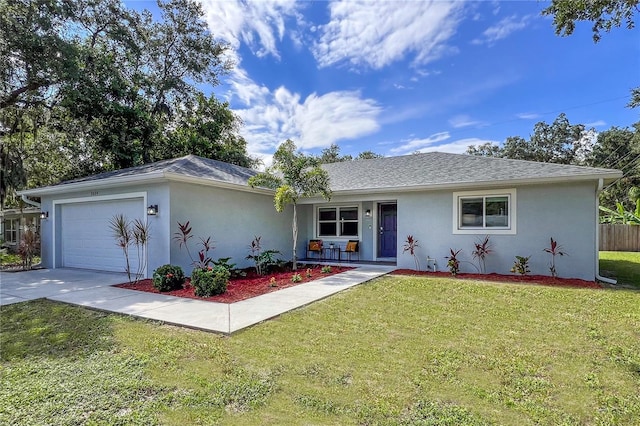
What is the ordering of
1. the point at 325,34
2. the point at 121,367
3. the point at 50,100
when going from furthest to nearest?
the point at 50,100, the point at 325,34, the point at 121,367

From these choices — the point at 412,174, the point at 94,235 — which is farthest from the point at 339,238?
the point at 94,235

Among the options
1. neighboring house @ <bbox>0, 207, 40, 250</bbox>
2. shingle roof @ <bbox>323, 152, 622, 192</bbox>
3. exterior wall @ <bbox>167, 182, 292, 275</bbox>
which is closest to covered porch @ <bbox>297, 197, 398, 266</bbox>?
exterior wall @ <bbox>167, 182, 292, 275</bbox>

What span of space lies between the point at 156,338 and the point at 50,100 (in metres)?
15.8

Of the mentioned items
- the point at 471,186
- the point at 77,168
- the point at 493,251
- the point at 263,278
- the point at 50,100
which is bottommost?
the point at 263,278

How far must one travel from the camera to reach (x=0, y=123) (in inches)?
583

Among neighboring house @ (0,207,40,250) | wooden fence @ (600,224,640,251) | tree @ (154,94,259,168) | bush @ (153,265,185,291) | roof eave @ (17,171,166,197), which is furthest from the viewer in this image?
tree @ (154,94,259,168)

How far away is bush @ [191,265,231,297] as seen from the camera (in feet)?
23.3

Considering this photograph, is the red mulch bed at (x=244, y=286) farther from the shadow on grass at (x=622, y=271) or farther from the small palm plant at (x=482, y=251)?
the shadow on grass at (x=622, y=271)

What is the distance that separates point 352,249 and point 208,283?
22.2ft

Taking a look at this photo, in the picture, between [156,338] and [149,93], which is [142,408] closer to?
[156,338]

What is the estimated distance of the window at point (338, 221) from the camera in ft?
43.9

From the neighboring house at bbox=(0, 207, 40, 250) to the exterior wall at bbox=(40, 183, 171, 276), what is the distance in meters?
6.46

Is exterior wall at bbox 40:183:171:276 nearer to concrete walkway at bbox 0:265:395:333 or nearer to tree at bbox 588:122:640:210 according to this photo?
concrete walkway at bbox 0:265:395:333

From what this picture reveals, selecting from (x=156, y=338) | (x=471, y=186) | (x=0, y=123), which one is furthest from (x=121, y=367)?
(x=0, y=123)
